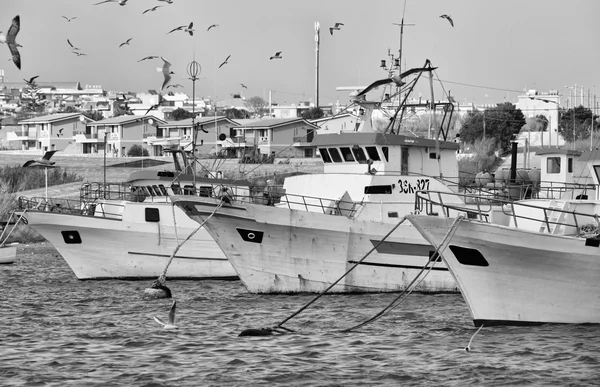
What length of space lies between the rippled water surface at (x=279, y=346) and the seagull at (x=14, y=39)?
642 cm

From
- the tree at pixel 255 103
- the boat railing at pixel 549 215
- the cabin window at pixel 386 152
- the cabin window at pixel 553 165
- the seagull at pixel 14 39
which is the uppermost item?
the tree at pixel 255 103

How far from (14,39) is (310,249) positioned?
9608mm

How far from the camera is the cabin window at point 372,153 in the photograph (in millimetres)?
30828

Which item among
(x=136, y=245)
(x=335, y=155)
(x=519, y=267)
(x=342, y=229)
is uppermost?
(x=335, y=155)

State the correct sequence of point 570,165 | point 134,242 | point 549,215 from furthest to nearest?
point 570,165 < point 134,242 < point 549,215

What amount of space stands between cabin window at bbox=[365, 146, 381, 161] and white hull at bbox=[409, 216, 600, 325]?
357 inches

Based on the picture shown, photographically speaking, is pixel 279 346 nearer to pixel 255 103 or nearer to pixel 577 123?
pixel 577 123

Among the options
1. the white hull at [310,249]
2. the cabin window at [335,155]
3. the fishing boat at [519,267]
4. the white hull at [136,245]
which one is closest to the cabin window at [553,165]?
the cabin window at [335,155]

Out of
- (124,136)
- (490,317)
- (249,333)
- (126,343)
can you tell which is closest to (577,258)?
(490,317)

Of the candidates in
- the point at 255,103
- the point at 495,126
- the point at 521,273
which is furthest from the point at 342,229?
the point at 255,103

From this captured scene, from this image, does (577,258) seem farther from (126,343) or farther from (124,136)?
(124,136)

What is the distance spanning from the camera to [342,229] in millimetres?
28359

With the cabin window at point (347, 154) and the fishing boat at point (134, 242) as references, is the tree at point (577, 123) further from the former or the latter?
the cabin window at point (347, 154)

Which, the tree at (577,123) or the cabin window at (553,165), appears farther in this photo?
the tree at (577,123)
